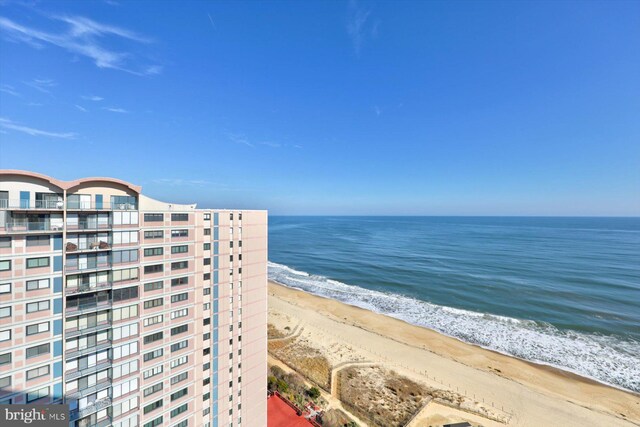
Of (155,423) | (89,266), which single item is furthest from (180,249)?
(155,423)

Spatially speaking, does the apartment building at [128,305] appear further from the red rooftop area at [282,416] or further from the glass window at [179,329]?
the red rooftop area at [282,416]

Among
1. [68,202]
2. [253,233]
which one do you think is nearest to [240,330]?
[253,233]

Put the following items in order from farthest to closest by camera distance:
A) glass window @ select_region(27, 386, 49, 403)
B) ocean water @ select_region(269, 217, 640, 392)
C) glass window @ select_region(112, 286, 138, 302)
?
1. ocean water @ select_region(269, 217, 640, 392)
2. glass window @ select_region(112, 286, 138, 302)
3. glass window @ select_region(27, 386, 49, 403)

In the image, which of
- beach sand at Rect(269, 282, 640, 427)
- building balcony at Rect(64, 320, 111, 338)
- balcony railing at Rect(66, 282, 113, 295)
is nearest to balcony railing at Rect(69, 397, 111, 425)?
building balcony at Rect(64, 320, 111, 338)

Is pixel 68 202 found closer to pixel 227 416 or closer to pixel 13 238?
pixel 13 238

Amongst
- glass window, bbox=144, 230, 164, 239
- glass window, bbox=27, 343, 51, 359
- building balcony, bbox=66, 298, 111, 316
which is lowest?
glass window, bbox=27, 343, 51, 359

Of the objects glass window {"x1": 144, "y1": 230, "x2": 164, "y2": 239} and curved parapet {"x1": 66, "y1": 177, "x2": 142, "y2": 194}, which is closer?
curved parapet {"x1": 66, "y1": 177, "x2": 142, "y2": 194}

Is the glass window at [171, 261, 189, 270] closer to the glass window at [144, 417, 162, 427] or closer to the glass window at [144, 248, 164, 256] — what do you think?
the glass window at [144, 248, 164, 256]
